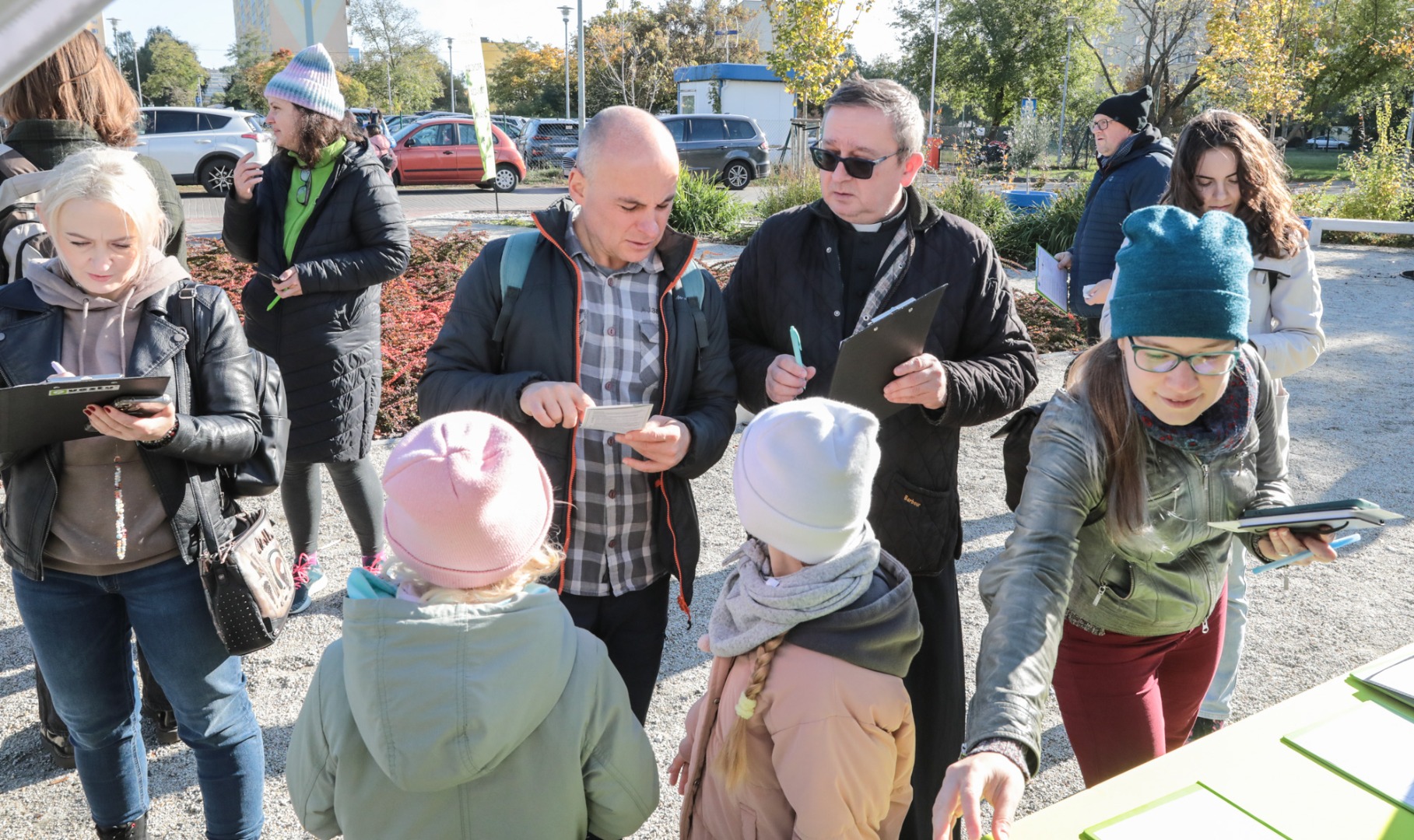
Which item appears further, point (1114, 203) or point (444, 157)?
point (444, 157)

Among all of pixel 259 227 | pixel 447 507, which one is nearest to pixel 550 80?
pixel 259 227

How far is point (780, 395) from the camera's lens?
2.48m

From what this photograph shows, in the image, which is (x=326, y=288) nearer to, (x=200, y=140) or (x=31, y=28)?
(x=31, y=28)

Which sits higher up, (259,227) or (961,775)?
(259,227)

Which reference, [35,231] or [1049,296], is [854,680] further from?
[1049,296]

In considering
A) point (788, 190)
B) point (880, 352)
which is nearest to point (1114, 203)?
point (880, 352)

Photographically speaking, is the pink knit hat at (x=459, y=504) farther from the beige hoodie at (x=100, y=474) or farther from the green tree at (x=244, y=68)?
the green tree at (x=244, y=68)

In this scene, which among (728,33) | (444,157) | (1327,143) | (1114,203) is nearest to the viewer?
(1114,203)

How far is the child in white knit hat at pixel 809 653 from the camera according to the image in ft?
5.33

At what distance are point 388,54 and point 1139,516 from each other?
155 feet

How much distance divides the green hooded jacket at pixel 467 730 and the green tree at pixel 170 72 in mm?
50461

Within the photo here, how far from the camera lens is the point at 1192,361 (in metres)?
1.89

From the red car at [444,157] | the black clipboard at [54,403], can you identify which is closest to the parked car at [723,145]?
the red car at [444,157]

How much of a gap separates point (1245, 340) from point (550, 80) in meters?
46.6
